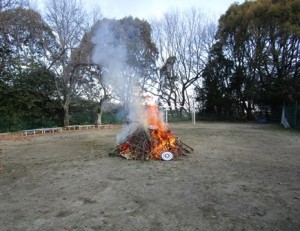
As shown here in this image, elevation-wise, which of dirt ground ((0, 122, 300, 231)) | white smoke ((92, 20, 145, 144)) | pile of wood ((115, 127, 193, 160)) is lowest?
dirt ground ((0, 122, 300, 231))

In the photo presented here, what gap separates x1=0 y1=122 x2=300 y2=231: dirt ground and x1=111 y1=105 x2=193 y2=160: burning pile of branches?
351 millimetres

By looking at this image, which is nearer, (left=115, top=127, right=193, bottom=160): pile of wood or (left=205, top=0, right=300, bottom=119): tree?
(left=115, top=127, right=193, bottom=160): pile of wood

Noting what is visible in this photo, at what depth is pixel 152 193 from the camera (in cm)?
495

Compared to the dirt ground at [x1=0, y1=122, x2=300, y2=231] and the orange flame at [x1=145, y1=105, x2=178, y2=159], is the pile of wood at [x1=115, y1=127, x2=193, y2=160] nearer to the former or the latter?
the orange flame at [x1=145, y1=105, x2=178, y2=159]

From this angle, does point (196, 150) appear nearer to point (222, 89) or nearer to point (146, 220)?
point (146, 220)

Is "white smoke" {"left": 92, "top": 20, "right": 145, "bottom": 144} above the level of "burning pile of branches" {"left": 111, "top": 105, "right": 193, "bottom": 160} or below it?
above

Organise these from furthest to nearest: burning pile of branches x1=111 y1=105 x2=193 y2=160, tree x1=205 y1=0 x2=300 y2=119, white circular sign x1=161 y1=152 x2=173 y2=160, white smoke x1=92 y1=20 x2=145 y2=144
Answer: tree x1=205 y1=0 x2=300 y2=119 → white smoke x1=92 y1=20 x2=145 y2=144 → burning pile of branches x1=111 y1=105 x2=193 y2=160 → white circular sign x1=161 y1=152 x2=173 y2=160

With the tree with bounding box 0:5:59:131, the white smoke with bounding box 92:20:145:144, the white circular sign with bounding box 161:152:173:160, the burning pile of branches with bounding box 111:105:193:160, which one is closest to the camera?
the white circular sign with bounding box 161:152:173:160

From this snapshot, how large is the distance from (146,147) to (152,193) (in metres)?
3.27

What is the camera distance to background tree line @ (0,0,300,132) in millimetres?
18203

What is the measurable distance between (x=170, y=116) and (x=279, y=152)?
1877 cm

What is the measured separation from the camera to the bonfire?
26.1 feet

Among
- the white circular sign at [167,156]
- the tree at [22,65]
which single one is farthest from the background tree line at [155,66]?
the white circular sign at [167,156]

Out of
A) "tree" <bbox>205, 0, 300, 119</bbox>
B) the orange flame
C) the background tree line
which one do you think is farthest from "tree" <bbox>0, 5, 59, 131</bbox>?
"tree" <bbox>205, 0, 300, 119</bbox>
